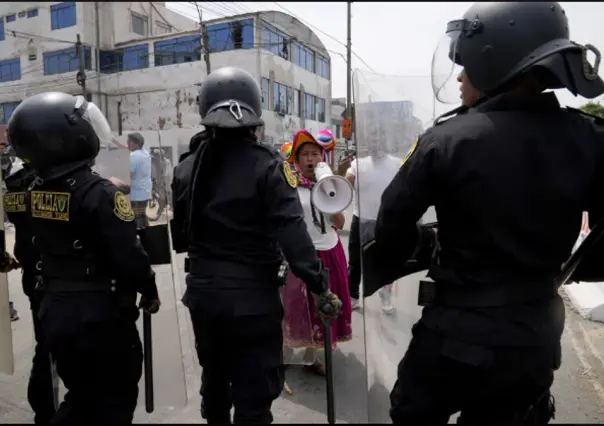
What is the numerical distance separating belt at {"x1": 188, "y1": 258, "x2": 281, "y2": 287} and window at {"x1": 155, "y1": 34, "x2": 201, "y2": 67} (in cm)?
150

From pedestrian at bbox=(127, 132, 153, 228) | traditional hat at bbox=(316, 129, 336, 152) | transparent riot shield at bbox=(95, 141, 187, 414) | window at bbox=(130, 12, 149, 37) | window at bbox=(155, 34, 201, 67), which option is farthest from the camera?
traditional hat at bbox=(316, 129, 336, 152)

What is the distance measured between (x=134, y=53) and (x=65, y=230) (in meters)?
1.27

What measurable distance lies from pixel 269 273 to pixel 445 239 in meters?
0.90

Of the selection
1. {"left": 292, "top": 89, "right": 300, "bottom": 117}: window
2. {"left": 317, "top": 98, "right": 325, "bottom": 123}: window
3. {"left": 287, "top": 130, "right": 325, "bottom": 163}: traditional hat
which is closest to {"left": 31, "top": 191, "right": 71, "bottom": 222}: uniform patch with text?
{"left": 287, "top": 130, "right": 325, "bottom": 163}: traditional hat

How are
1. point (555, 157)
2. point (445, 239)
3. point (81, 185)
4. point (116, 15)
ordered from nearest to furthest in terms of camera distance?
1. point (555, 157)
2. point (445, 239)
3. point (81, 185)
4. point (116, 15)

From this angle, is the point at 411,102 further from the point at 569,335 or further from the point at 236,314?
the point at 569,335

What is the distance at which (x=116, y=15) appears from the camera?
91.4 inches

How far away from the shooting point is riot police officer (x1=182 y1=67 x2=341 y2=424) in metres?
2.00

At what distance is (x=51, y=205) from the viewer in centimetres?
193

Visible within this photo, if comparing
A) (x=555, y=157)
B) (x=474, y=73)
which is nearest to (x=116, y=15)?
(x=474, y=73)

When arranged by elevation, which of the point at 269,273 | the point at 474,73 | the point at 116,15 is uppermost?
the point at 116,15

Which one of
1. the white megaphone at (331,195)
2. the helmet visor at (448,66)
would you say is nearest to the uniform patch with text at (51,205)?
the white megaphone at (331,195)

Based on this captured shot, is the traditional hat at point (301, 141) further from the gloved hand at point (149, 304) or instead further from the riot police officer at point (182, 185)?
the gloved hand at point (149, 304)

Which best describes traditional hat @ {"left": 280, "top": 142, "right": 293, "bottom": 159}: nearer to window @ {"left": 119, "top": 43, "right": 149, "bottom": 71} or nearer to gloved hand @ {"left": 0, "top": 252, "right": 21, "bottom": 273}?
window @ {"left": 119, "top": 43, "right": 149, "bottom": 71}
